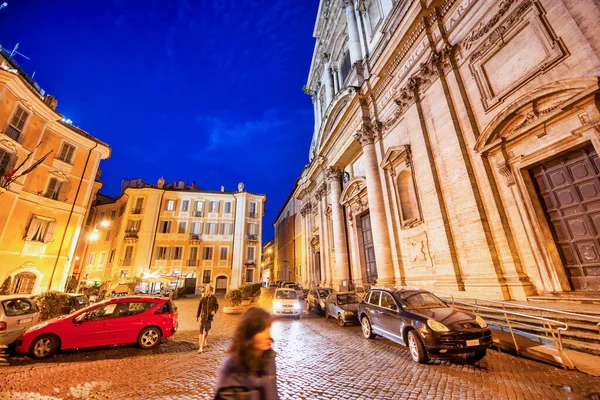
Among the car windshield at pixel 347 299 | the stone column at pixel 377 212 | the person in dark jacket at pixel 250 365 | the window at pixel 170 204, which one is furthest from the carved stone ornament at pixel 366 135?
the window at pixel 170 204

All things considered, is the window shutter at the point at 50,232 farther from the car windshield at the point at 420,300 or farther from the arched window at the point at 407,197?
the arched window at the point at 407,197

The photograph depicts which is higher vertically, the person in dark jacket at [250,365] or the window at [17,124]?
the window at [17,124]

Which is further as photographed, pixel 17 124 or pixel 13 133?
pixel 17 124

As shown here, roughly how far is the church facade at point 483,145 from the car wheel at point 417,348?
4331 mm

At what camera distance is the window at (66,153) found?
1795 centimetres

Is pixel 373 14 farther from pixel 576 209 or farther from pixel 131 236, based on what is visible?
pixel 131 236

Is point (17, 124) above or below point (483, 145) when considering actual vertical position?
above

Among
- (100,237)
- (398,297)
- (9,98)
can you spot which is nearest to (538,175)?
(398,297)

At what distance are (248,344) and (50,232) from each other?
21696 mm

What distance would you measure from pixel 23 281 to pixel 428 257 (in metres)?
22.8

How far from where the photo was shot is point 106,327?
23.3 ft

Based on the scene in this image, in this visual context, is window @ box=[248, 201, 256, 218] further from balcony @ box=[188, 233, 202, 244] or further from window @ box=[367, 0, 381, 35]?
window @ box=[367, 0, 381, 35]

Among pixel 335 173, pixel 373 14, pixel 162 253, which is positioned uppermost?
pixel 373 14

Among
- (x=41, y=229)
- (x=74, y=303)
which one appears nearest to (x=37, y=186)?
(x=41, y=229)
